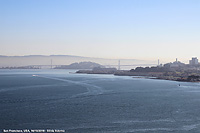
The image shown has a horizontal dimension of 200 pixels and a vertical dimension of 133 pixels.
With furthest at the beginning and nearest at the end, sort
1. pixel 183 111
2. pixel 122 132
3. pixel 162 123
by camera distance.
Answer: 1. pixel 183 111
2. pixel 162 123
3. pixel 122 132

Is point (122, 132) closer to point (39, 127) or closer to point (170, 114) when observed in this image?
point (39, 127)

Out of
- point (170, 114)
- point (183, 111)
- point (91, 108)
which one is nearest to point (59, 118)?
point (91, 108)

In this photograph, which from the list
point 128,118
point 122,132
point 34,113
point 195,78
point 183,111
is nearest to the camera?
point 122,132

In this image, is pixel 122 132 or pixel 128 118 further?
pixel 128 118

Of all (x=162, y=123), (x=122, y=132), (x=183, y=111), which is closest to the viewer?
(x=122, y=132)

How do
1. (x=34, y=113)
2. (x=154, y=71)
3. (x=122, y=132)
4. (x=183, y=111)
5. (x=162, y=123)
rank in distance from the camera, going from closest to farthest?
(x=122, y=132) → (x=162, y=123) → (x=34, y=113) → (x=183, y=111) → (x=154, y=71)

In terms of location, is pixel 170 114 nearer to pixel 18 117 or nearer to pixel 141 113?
pixel 141 113

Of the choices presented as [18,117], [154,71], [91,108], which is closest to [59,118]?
[18,117]

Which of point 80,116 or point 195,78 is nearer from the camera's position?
point 80,116

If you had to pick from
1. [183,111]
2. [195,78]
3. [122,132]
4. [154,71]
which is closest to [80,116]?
[122,132]
